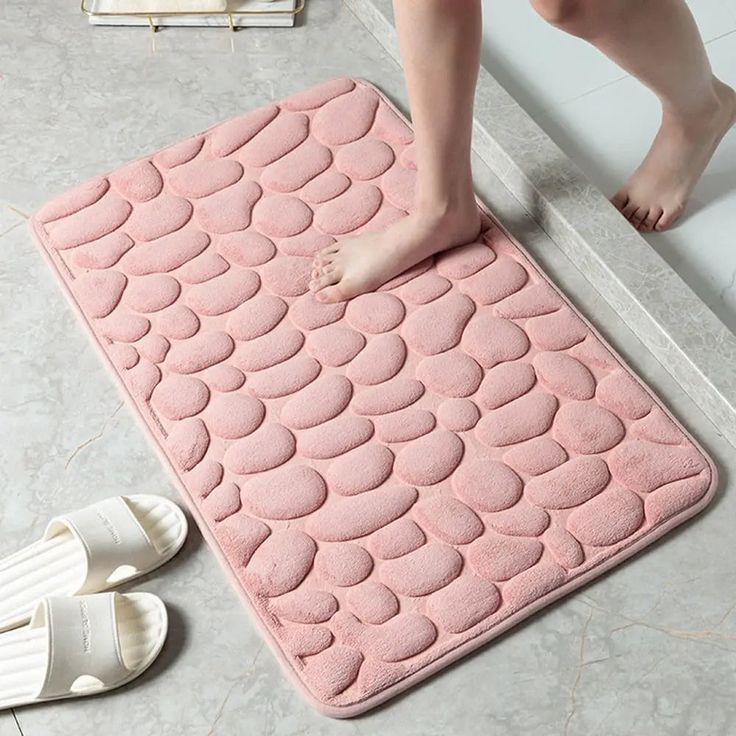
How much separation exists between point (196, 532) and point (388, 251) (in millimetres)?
408

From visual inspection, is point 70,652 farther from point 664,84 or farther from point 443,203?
point 664,84

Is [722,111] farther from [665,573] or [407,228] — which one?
[665,573]

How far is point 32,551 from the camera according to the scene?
4.00 feet

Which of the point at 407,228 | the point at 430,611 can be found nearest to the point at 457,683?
the point at 430,611

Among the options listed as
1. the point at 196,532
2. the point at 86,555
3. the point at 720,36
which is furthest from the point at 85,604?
the point at 720,36

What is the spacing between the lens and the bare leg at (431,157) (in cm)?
122

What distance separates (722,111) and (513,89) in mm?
317

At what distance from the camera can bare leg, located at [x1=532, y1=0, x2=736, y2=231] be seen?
128 centimetres

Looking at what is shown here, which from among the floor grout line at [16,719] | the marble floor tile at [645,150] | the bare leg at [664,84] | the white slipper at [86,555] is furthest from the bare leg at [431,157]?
the floor grout line at [16,719]

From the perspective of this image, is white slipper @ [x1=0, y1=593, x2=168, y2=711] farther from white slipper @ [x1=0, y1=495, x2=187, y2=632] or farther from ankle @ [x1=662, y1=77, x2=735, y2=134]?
ankle @ [x1=662, y1=77, x2=735, y2=134]

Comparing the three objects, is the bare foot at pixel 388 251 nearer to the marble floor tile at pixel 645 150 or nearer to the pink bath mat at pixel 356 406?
the pink bath mat at pixel 356 406

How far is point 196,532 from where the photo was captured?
1.25 meters

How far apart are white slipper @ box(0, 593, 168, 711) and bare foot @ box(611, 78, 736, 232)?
2.55 ft

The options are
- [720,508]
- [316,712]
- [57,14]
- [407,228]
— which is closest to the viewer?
[316,712]
